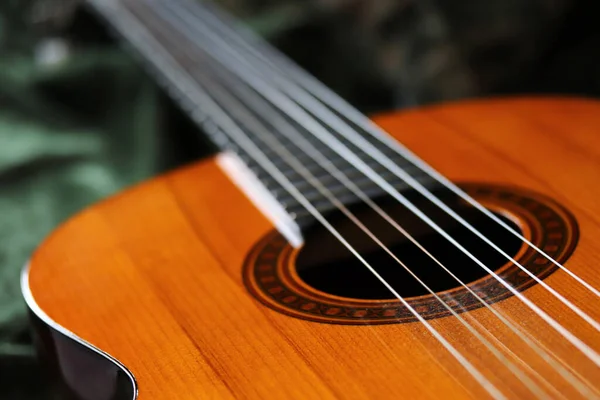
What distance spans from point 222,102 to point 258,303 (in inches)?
17.0

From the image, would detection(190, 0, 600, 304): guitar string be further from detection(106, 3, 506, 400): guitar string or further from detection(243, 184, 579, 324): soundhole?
detection(106, 3, 506, 400): guitar string

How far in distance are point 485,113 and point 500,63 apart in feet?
1.04

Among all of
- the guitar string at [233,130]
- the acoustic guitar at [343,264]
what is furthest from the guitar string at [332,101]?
the guitar string at [233,130]

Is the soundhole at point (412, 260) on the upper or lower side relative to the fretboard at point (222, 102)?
upper

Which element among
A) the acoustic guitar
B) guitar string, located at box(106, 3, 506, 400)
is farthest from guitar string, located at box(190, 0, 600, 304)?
guitar string, located at box(106, 3, 506, 400)

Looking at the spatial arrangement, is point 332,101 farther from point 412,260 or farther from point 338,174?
point 412,260

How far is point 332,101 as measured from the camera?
931 mm

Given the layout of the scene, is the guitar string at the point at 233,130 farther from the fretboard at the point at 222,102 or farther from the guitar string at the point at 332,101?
the guitar string at the point at 332,101

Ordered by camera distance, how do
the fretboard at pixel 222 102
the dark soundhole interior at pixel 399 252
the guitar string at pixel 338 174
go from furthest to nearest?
the fretboard at pixel 222 102, the dark soundhole interior at pixel 399 252, the guitar string at pixel 338 174

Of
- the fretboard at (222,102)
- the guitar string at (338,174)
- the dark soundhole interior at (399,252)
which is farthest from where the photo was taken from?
the fretboard at (222,102)

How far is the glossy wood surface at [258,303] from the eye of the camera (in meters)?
0.46

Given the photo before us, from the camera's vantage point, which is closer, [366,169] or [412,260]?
[412,260]

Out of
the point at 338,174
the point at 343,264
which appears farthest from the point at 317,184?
the point at 343,264

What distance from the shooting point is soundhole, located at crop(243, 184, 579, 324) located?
521 millimetres
